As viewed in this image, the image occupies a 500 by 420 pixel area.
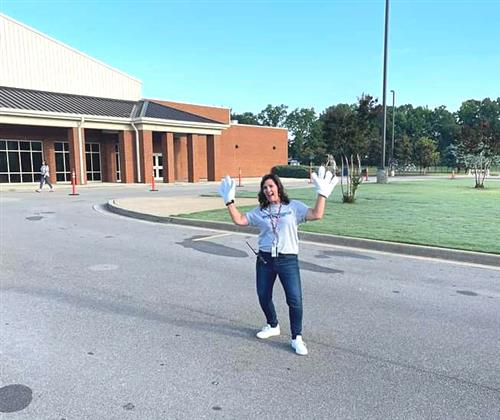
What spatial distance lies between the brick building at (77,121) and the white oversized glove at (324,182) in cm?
2651

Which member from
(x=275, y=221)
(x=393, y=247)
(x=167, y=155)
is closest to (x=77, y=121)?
(x=167, y=155)

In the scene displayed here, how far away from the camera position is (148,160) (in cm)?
3216

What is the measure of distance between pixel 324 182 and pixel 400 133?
10199cm

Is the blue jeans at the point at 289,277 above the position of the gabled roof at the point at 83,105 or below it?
below

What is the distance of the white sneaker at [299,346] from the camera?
3.99 metres

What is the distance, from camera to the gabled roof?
28.6 m

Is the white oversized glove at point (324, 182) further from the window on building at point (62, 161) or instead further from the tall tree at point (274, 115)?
the tall tree at point (274, 115)

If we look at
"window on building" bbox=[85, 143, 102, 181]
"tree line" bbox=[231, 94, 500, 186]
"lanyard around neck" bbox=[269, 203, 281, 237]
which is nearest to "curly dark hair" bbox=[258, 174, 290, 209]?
"lanyard around neck" bbox=[269, 203, 281, 237]

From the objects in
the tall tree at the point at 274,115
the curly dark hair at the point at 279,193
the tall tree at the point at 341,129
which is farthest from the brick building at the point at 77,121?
the tall tree at the point at 274,115

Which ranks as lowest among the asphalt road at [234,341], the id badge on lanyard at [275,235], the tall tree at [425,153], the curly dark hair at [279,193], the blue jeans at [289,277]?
the asphalt road at [234,341]

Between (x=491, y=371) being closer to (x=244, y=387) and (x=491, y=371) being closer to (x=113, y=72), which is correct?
(x=244, y=387)

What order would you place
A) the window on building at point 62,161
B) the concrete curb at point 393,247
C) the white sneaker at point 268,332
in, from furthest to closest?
Answer: the window on building at point 62,161, the concrete curb at point 393,247, the white sneaker at point 268,332

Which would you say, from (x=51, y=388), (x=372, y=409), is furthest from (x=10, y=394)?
(x=372, y=409)

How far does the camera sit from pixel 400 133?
327ft
